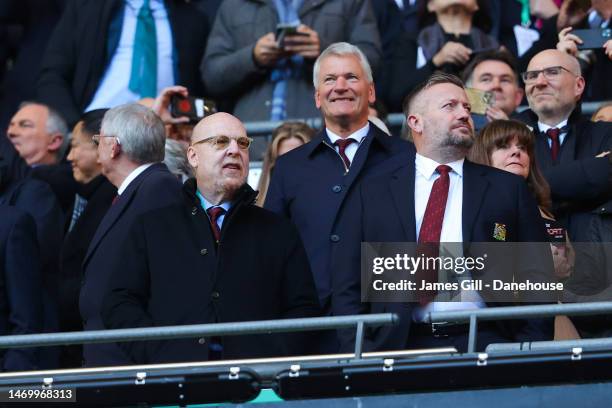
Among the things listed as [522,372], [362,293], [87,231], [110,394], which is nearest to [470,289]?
[362,293]

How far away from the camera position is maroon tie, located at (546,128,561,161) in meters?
9.27

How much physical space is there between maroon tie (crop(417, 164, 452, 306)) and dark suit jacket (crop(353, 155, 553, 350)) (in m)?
0.06

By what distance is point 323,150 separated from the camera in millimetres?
8586

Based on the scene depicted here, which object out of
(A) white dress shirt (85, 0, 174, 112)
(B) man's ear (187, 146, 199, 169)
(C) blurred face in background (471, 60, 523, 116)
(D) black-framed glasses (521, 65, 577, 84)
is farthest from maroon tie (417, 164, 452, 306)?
(A) white dress shirt (85, 0, 174, 112)

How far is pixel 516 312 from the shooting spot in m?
6.45

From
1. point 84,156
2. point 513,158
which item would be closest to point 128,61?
point 84,156

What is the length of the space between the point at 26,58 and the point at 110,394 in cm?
783

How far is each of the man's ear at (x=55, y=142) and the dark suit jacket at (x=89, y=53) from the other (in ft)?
2.50

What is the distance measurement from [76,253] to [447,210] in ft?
8.54

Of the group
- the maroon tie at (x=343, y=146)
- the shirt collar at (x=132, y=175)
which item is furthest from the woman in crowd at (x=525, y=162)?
the shirt collar at (x=132, y=175)

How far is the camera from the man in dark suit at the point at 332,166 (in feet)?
26.7

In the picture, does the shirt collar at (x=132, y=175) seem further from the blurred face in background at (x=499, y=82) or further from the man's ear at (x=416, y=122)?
the blurred face in background at (x=499, y=82)

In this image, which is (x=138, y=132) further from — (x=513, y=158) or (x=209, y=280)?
(x=513, y=158)

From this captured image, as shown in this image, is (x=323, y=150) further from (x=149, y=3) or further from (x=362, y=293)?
(x=149, y=3)
